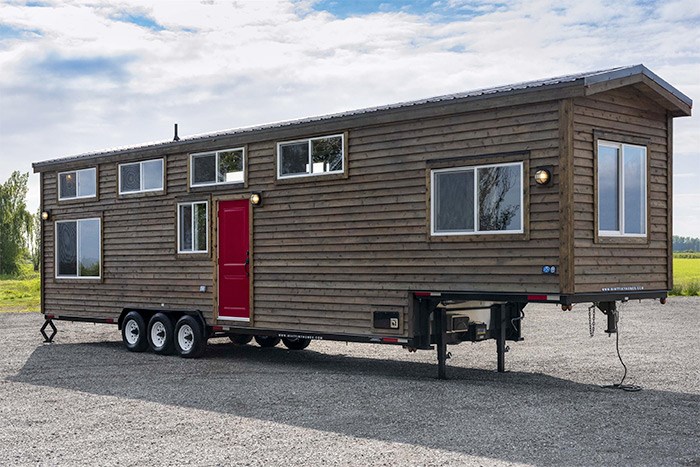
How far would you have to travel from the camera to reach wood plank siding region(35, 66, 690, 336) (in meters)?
9.93

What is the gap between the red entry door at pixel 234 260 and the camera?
1327cm

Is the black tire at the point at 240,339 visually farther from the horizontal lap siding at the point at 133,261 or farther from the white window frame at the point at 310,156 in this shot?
the white window frame at the point at 310,156

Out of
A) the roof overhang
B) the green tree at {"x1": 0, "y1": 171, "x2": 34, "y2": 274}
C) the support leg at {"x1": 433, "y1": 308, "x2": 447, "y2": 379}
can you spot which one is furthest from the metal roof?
the green tree at {"x1": 0, "y1": 171, "x2": 34, "y2": 274}

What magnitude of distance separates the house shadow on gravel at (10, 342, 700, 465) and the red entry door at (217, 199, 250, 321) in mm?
854

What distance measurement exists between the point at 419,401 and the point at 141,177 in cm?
769

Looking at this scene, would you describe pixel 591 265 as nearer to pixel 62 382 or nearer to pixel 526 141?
pixel 526 141

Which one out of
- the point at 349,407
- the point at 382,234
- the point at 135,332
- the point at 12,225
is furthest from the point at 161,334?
the point at 12,225

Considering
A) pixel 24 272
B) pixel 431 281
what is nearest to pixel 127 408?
pixel 431 281

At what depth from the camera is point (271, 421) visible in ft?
27.6

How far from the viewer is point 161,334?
14.4 metres

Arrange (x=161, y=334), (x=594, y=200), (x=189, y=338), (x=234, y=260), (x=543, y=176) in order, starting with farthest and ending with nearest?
(x=161, y=334) → (x=189, y=338) → (x=234, y=260) → (x=594, y=200) → (x=543, y=176)

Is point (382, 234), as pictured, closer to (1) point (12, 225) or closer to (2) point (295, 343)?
(2) point (295, 343)

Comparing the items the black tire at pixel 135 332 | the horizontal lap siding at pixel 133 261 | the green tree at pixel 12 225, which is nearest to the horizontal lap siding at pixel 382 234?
the horizontal lap siding at pixel 133 261


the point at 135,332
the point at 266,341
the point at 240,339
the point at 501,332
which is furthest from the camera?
the point at 240,339
